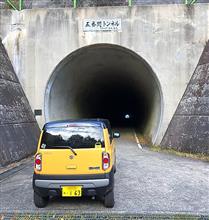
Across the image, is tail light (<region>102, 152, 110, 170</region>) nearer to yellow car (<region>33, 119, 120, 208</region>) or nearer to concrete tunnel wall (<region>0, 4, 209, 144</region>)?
yellow car (<region>33, 119, 120, 208</region>)

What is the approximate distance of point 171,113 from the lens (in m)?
13.8

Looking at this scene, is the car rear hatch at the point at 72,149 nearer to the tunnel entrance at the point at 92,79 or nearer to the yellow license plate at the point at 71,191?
the yellow license plate at the point at 71,191

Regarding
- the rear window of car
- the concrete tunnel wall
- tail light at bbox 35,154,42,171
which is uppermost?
the concrete tunnel wall

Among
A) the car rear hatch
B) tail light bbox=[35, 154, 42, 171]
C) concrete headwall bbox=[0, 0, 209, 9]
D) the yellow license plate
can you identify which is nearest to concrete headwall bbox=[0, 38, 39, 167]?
tail light bbox=[35, 154, 42, 171]

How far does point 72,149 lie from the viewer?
19.2 ft

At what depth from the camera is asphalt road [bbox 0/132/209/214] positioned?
586 cm

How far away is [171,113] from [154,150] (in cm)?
177

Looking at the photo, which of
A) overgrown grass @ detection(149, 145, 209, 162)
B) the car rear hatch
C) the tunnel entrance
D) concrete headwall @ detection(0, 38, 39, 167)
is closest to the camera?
the car rear hatch

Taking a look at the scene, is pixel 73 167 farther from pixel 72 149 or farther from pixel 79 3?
pixel 79 3

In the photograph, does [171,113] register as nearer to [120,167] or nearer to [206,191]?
[120,167]

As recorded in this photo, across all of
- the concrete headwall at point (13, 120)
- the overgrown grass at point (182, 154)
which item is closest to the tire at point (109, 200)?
the concrete headwall at point (13, 120)

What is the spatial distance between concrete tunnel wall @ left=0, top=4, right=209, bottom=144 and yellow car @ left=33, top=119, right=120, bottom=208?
814 centimetres

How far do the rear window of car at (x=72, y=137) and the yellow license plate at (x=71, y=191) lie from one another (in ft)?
Result: 2.40

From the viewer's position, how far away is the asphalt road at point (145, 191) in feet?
19.2
